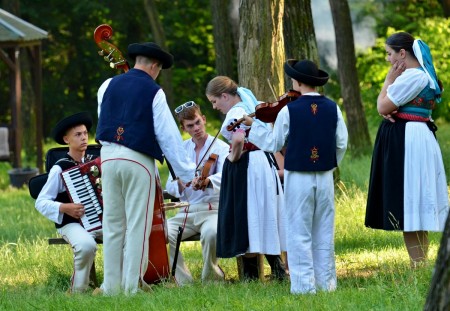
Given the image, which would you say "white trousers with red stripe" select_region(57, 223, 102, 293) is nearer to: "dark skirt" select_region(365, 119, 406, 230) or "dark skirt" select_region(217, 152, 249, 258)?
"dark skirt" select_region(217, 152, 249, 258)

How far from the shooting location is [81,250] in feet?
30.1

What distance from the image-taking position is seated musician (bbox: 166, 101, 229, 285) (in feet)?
31.0

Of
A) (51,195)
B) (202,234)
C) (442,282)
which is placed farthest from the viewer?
(202,234)

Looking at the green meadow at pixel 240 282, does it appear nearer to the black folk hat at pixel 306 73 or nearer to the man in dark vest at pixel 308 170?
the man in dark vest at pixel 308 170

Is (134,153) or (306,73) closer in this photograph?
(306,73)

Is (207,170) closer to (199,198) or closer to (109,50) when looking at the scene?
(199,198)

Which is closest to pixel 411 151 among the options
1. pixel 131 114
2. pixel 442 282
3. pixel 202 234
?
pixel 202 234

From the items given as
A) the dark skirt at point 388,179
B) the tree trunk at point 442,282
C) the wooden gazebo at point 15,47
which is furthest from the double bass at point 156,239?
the wooden gazebo at point 15,47

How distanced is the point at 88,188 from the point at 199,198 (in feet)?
3.42

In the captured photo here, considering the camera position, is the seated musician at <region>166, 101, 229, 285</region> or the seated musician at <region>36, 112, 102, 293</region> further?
the seated musician at <region>166, 101, 229, 285</region>

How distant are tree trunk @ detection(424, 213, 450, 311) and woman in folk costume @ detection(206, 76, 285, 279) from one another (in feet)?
12.1

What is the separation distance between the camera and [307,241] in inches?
319

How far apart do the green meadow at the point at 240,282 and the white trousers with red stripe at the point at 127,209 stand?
0.92 feet

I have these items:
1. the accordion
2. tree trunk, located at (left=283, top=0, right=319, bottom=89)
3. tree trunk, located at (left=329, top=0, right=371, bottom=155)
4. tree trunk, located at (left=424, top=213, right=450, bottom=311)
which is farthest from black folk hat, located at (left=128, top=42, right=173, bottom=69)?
tree trunk, located at (left=329, top=0, right=371, bottom=155)
